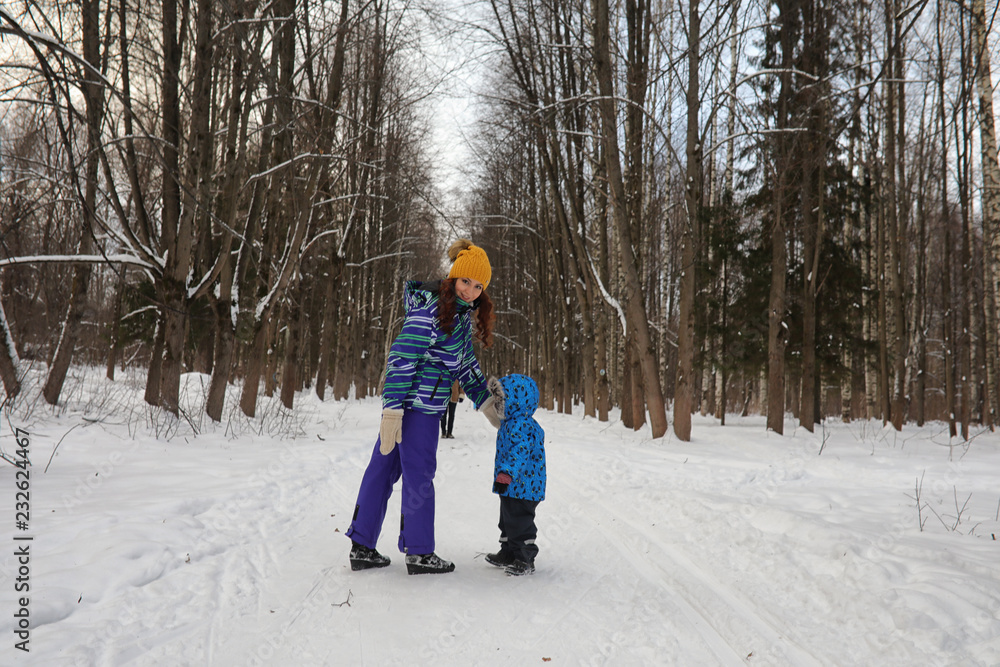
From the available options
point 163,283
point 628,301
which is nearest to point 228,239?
point 163,283

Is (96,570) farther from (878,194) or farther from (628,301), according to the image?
(878,194)

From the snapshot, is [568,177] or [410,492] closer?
[410,492]

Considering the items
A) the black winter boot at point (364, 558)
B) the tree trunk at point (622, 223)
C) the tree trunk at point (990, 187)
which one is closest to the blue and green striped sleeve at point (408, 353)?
the black winter boot at point (364, 558)

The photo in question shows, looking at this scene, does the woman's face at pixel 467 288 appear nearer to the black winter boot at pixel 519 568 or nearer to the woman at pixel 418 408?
the woman at pixel 418 408

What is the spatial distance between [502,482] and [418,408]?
675mm

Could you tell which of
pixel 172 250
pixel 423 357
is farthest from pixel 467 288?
pixel 172 250

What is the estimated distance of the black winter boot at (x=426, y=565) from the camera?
323 cm

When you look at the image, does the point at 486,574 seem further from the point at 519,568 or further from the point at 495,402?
the point at 495,402

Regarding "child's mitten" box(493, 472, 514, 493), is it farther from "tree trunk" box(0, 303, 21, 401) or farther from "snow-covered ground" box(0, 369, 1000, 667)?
"tree trunk" box(0, 303, 21, 401)

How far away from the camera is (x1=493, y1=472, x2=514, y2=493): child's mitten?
11.0ft

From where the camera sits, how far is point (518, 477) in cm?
339

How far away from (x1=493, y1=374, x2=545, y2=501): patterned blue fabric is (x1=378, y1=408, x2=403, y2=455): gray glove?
0.62 meters

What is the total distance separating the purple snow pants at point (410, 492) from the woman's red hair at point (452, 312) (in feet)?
1.85

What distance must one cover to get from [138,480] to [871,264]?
21.0 meters
